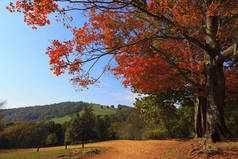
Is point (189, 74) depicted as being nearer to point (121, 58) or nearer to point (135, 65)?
point (135, 65)

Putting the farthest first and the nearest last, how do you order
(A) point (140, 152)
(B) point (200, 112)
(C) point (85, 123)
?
(C) point (85, 123)
(B) point (200, 112)
(A) point (140, 152)

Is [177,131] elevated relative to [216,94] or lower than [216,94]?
lower

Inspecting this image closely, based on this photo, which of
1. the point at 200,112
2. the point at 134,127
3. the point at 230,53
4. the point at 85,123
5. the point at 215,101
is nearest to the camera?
the point at 230,53

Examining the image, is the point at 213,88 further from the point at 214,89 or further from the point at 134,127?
the point at 134,127

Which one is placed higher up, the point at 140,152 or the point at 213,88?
the point at 213,88

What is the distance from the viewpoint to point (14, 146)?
48.5m

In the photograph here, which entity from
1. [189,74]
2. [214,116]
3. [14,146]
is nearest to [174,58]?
[189,74]

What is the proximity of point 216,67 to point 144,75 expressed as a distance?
4.33 metres

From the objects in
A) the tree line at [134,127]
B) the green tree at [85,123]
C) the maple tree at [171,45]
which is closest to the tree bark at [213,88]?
the maple tree at [171,45]

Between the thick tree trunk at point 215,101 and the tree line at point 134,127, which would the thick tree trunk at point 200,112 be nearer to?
the tree line at point 134,127

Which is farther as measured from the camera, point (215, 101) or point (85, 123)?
point (85, 123)

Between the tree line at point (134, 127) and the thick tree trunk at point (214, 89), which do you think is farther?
the tree line at point (134, 127)

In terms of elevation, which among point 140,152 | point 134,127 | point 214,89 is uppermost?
point 214,89

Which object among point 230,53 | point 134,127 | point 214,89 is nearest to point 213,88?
point 214,89
